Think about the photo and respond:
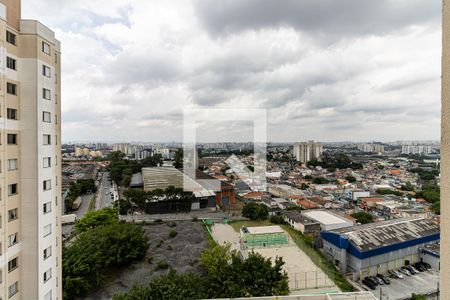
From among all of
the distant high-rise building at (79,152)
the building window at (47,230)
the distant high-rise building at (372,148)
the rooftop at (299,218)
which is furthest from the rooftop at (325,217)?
the distant high-rise building at (372,148)

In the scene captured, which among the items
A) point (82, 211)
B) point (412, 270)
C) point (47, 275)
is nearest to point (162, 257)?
point (47, 275)

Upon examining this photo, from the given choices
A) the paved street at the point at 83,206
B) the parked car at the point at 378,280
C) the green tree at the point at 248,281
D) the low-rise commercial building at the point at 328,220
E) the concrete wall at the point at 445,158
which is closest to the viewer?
the concrete wall at the point at 445,158

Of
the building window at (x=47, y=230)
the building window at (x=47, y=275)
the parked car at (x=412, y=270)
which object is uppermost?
the building window at (x=47, y=230)

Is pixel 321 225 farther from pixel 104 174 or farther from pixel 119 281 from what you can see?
pixel 104 174

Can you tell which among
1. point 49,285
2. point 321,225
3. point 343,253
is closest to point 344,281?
point 343,253

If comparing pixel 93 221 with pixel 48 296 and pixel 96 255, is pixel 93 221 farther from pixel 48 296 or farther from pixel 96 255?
pixel 48 296

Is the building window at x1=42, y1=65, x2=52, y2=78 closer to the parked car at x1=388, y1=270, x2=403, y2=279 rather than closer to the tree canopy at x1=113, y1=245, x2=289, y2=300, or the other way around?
the tree canopy at x1=113, y1=245, x2=289, y2=300

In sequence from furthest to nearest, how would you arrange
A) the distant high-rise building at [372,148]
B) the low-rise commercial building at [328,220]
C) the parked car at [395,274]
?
the distant high-rise building at [372,148], the low-rise commercial building at [328,220], the parked car at [395,274]

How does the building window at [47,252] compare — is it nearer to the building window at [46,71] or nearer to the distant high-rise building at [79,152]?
the building window at [46,71]
